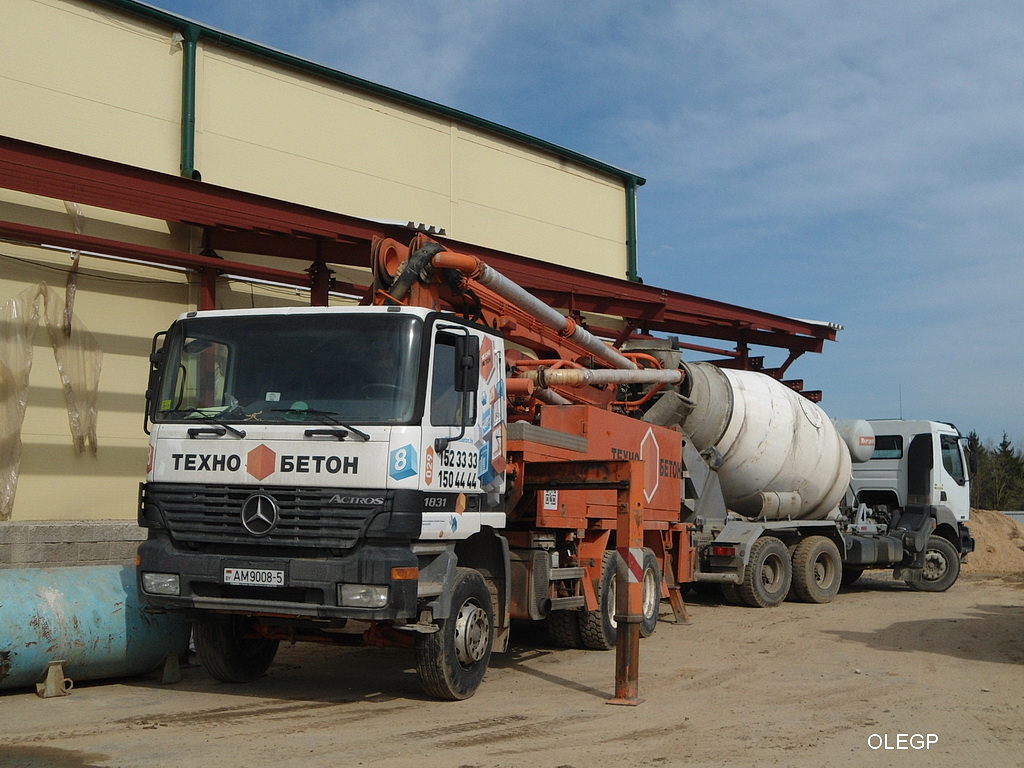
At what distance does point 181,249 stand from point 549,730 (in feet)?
31.6

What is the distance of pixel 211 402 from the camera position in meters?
8.17

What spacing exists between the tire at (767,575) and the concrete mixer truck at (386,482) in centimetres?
526

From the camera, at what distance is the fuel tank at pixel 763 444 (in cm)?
1552

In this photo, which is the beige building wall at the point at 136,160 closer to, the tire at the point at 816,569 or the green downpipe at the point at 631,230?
the green downpipe at the point at 631,230

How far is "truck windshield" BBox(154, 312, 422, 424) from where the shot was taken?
308 inches

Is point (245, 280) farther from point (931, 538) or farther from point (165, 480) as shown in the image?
point (931, 538)

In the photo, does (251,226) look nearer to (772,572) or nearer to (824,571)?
(772,572)

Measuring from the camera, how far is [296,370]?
317 inches

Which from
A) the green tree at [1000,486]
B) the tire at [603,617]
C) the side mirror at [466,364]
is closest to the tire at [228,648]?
the side mirror at [466,364]

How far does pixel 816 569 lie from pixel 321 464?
12233mm

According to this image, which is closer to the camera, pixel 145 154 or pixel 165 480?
pixel 165 480

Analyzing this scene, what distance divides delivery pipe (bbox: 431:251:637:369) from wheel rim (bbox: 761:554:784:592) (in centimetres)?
470

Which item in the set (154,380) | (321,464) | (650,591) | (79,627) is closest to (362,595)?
(321,464)

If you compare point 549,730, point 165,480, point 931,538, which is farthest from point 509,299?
point 931,538
